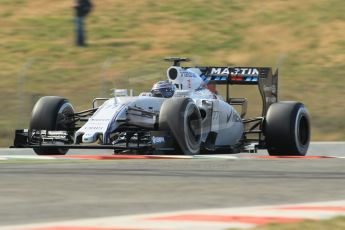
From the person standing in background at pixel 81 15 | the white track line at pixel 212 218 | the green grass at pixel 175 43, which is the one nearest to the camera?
the white track line at pixel 212 218

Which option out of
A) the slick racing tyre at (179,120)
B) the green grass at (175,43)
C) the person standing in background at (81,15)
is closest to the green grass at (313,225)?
the slick racing tyre at (179,120)

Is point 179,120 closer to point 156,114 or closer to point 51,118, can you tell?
point 156,114

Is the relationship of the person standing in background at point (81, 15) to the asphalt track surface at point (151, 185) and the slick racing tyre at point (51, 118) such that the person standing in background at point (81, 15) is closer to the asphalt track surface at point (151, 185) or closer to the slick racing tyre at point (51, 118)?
the slick racing tyre at point (51, 118)

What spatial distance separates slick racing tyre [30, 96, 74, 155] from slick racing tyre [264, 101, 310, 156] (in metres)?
3.45

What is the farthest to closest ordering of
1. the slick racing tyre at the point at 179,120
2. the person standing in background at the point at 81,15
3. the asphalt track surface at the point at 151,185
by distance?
the person standing in background at the point at 81,15 → the slick racing tyre at the point at 179,120 → the asphalt track surface at the point at 151,185

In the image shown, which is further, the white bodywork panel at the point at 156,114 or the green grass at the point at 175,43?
the green grass at the point at 175,43

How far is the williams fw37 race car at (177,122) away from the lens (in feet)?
56.9

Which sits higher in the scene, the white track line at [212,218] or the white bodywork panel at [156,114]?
the white bodywork panel at [156,114]

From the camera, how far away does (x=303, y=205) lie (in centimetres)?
980

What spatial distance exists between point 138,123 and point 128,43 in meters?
19.6

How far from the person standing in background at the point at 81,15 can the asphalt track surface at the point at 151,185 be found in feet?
50.6

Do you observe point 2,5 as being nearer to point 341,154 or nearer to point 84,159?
point 341,154

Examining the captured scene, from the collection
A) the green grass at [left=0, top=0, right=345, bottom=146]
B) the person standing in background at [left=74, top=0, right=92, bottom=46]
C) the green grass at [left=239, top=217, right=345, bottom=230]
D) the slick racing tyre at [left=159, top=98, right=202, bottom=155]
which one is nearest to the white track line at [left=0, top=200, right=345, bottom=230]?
the green grass at [left=239, top=217, right=345, bottom=230]

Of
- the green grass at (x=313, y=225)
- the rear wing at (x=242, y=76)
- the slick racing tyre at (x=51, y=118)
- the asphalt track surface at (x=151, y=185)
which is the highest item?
the rear wing at (x=242, y=76)
